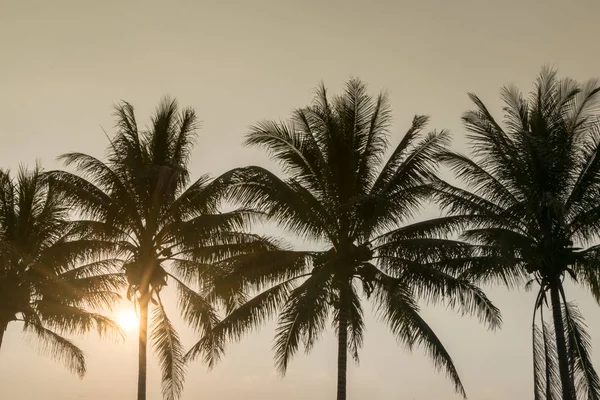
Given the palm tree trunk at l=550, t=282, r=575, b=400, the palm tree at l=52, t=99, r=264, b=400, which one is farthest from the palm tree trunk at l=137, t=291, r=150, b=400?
the palm tree trunk at l=550, t=282, r=575, b=400

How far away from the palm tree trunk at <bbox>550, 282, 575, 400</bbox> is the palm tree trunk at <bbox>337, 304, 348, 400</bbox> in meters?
5.69

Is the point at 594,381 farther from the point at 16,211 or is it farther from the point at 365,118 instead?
the point at 16,211

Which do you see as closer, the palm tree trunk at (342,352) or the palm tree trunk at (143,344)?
the palm tree trunk at (342,352)

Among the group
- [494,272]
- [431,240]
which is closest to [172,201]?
[431,240]

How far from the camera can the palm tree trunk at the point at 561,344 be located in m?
22.5

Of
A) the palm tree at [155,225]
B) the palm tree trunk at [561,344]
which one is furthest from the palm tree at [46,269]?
the palm tree trunk at [561,344]

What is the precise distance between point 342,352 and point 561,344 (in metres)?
5.87

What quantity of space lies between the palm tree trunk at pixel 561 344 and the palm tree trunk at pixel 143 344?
463 inches

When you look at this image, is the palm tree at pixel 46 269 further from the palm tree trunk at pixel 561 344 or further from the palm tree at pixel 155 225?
the palm tree trunk at pixel 561 344

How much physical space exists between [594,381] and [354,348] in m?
7.11

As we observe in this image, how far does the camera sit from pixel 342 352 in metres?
23.8

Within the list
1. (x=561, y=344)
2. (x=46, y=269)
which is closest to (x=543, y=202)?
(x=561, y=344)

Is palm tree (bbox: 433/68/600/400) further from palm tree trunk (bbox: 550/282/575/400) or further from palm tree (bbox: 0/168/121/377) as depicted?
palm tree (bbox: 0/168/121/377)

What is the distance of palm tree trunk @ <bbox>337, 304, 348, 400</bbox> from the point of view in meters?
23.5
